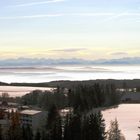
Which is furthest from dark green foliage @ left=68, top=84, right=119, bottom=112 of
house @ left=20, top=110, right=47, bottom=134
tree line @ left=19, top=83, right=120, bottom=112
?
house @ left=20, top=110, right=47, bottom=134

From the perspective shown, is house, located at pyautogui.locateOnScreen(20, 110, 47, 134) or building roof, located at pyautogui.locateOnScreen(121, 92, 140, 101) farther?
building roof, located at pyautogui.locateOnScreen(121, 92, 140, 101)

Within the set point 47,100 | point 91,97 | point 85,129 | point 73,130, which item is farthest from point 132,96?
point 85,129

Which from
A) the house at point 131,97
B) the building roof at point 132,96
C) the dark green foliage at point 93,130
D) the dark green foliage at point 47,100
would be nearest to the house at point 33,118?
the dark green foliage at point 93,130

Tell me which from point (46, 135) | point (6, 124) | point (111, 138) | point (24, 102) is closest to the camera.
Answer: point (111, 138)

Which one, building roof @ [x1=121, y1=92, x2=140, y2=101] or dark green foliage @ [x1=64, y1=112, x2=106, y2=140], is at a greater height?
building roof @ [x1=121, y1=92, x2=140, y2=101]

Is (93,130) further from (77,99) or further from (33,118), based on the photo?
(77,99)

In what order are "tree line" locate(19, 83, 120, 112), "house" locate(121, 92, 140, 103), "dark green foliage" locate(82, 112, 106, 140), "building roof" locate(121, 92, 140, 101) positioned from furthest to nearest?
"building roof" locate(121, 92, 140, 101) → "house" locate(121, 92, 140, 103) → "tree line" locate(19, 83, 120, 112) → "dark green foliage" locate(82, 112, 106, 140)

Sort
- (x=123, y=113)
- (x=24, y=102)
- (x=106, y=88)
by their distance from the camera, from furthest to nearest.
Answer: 1. (x=106, y=88)
2. (x=24, y=102)
3. (x=123, y=113)

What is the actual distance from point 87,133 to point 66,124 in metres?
0.67

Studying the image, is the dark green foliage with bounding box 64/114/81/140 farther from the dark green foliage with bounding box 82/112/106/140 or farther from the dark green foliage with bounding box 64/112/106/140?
the dark green foliage with bounding box 82/112/106/140

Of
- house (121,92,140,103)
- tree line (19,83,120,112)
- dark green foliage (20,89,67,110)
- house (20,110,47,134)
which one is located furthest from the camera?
house (121,92,140,103)

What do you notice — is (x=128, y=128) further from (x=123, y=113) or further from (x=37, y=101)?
(x=37, y=101)

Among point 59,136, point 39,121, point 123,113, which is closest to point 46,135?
point 59,136

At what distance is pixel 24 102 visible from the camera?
22.0m
